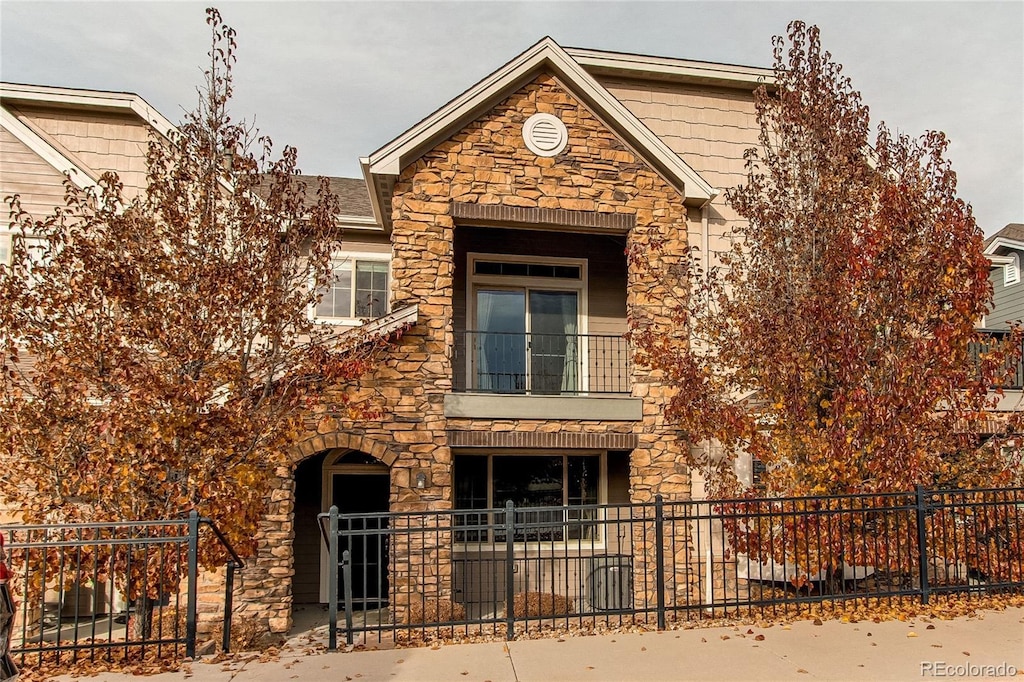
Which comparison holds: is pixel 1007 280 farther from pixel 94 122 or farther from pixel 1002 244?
pixel 94 122

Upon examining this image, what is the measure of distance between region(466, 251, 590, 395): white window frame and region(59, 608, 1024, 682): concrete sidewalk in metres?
6.49

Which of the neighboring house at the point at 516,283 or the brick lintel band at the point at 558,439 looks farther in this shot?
the brick lintel band at the point at 558,439

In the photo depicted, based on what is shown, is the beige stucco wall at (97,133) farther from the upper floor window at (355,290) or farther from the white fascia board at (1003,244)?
the white fascia board at (1003,244)

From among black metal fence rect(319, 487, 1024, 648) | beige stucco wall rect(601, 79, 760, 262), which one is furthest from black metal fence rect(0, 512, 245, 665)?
beige stucco wall rect(601, 79, 760, 262)

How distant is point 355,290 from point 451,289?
2.89 meters

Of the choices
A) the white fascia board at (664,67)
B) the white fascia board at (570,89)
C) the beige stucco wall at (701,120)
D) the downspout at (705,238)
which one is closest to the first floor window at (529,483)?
the downspout at (705,238)

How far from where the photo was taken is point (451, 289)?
39.0 ft

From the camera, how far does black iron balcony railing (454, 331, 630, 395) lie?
1306 cm

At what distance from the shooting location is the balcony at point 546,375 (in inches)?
471

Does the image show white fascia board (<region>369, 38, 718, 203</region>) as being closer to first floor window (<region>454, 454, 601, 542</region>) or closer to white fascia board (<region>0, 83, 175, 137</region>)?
first floor window (<region>454, 454, 601, 542</region>)

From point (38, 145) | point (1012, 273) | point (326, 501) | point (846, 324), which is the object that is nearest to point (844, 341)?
point (846, 324)

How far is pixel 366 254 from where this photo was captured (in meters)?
14.1

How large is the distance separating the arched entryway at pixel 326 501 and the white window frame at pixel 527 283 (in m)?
3.24

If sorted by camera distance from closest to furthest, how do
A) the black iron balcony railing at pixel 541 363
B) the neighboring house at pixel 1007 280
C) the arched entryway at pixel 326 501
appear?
1. the black iron balcony railing at pixel 541 363
2. the arched entryway at pixel 326 501
3. the neighboring house at pixel 1007 280
